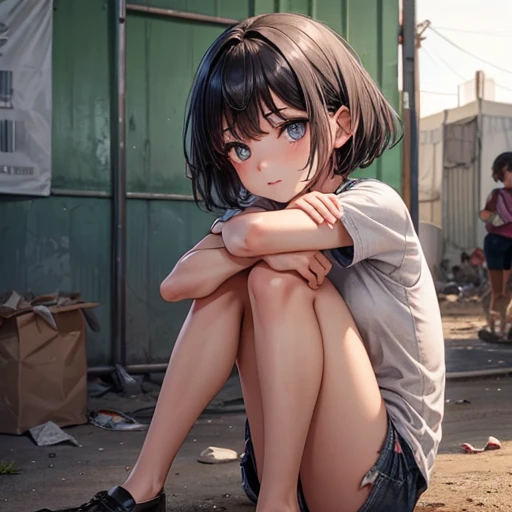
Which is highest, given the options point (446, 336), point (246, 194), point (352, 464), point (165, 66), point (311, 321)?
point (165, 66)

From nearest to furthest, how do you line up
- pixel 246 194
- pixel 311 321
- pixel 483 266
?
pixel 311 321
pixel 246 194
pixel 483 266

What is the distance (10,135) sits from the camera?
390 cm

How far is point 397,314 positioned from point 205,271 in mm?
371

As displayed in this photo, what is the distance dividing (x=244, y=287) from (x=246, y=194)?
25cm

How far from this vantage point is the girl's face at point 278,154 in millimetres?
1439

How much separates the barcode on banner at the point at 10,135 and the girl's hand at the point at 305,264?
2802 millimetres

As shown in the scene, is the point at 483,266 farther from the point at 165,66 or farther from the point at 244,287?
the point at 244,287

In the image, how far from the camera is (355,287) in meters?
1.51

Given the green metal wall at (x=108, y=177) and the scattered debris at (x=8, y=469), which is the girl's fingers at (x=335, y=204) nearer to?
the scattered debris at (x=8, y=469)

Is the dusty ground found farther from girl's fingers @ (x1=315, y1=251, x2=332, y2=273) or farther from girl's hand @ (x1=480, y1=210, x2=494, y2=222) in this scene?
girl's hand @ (x1=480, y1=210, x2=494, y2=222)

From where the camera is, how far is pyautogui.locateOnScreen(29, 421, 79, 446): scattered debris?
2.96m

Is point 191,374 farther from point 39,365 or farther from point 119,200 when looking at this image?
point 119,200

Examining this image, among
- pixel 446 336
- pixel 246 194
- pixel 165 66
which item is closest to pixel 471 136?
pixel 446 336

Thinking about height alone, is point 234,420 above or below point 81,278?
below
